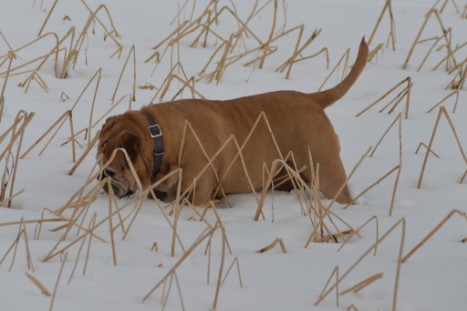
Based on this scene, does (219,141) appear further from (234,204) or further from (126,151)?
(126,151)

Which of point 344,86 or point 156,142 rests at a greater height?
point 344,86

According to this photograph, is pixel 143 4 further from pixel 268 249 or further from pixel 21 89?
pixel 268 249

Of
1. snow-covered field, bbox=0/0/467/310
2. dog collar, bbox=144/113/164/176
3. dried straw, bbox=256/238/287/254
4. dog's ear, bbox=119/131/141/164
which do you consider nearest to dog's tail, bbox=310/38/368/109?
snow-covered field, bbox=0/0/467/310

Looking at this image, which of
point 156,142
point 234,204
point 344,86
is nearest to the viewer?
point 156,142

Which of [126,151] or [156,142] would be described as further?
[156,142]

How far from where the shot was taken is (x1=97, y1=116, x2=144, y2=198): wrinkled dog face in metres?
4.07

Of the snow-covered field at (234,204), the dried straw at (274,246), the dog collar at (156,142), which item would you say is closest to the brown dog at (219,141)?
the dog collar at (156,142)

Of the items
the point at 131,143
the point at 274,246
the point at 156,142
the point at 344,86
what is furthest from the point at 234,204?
the point at 274,246

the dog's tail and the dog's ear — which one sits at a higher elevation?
the dog's tail

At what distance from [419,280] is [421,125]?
2.74m

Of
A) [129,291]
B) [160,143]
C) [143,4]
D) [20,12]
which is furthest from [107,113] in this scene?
[143,4]

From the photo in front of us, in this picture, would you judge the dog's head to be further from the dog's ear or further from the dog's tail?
the dog's tail

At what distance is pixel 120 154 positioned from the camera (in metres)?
4.09

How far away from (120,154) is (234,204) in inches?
26.3
